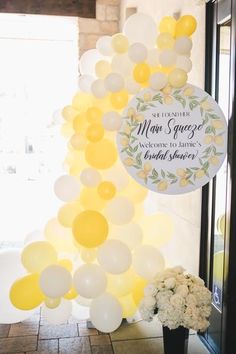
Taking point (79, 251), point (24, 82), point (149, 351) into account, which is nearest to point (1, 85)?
point (24, 82)

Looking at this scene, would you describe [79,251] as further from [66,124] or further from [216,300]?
[216,300]

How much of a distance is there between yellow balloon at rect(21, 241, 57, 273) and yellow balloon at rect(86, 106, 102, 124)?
0.65 meters

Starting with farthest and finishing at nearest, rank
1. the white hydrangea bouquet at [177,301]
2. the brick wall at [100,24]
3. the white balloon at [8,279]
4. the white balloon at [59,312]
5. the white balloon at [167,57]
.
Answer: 1. the brick wall at [100,24]
2. the white balloon at [8,279]
3. the white balloon at [59,312]
4. the white balloon at [167,57]
5. the white hydrangea bouquet at [177,301]

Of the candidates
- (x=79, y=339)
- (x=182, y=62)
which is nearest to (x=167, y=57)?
(x=182, y=62)

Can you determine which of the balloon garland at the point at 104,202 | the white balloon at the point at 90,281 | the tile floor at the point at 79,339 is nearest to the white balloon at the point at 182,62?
the balloon garland at the point at 104,202

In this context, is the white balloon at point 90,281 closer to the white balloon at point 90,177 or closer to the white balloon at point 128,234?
the white balloon at point 128,234

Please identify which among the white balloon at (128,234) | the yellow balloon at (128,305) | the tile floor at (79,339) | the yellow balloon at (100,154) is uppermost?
the yellow balloon at (100,154)

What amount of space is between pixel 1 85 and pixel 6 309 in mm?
3514

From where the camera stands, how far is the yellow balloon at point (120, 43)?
1.81m

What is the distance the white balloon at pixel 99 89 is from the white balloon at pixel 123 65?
90mm

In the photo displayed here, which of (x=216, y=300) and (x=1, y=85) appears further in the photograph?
(x=1, y=85)

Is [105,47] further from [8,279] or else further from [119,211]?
[8,279]

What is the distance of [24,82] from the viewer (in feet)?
16.0

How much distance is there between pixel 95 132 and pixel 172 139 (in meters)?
0.36
